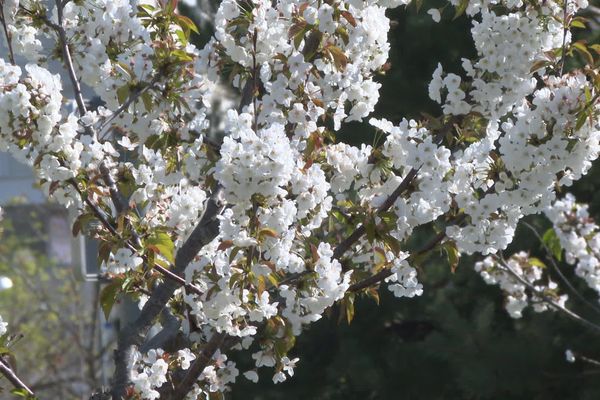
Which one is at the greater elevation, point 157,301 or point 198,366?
point 157,301

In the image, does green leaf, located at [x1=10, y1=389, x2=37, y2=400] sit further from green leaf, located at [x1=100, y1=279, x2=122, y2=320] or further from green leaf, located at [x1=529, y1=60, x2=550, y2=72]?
green leaf, located at [x1=529, y1=60, x2=550, y2=72]

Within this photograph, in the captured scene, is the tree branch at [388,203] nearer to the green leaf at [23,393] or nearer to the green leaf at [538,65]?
the green leaf at [538,65]

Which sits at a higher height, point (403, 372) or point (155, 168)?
point (403, 372)

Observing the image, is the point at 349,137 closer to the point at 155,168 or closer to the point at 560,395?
the point at 560,395

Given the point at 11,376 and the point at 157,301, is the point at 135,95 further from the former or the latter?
the point at 11,376

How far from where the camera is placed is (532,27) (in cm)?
240

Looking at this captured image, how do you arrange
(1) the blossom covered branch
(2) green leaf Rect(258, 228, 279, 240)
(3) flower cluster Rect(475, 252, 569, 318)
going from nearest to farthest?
1. (2) green leaf Rect(258, 228, 279, 240)
2. (1) the blossom covered branch
3. (3) flower cluster Rect(475, 252, 569, 318)

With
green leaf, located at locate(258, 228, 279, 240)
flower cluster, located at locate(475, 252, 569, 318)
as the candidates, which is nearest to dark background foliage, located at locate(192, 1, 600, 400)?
flower cluster, located at locate(475, 252, 569, 318)

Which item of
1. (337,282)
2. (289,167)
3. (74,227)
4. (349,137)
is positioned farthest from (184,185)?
(349,137)

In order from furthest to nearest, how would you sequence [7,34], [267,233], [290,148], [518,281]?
[518,281], [7,34], [290,148], [267,233]

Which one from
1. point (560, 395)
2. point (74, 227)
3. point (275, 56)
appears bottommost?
point (74, 227)

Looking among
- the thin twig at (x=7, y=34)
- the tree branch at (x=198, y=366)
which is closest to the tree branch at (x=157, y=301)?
the tree branch at (x=198, y=366)

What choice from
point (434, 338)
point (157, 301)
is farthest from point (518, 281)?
point (157, 301)

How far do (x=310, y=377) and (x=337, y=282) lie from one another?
3.45 meters
